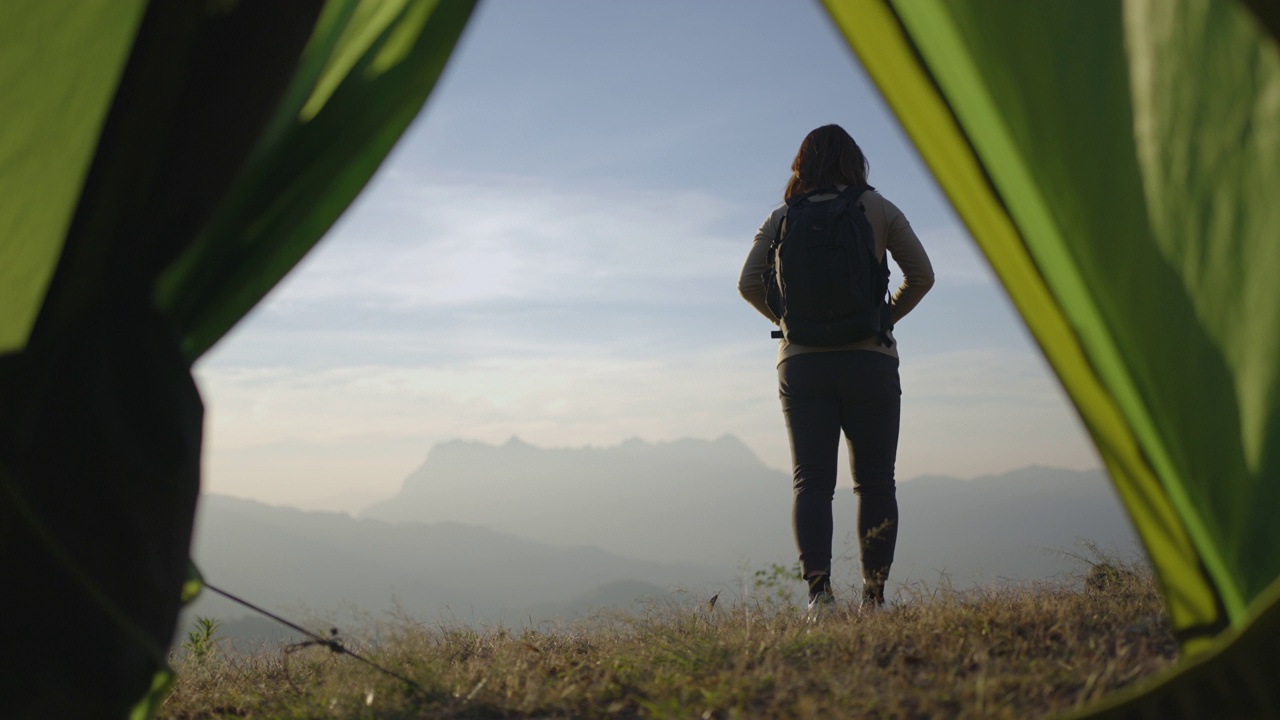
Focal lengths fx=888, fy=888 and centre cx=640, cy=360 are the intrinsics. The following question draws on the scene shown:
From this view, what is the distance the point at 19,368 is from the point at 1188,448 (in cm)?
279

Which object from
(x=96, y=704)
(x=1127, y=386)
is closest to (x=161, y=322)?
(x=96, y=704)

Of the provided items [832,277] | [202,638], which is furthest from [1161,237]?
[202,638]

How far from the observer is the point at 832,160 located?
4055 mm

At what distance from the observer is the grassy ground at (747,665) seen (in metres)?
2.23

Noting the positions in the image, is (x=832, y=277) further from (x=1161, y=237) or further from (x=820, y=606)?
(x=1161, y=237)

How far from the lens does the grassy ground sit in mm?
2227

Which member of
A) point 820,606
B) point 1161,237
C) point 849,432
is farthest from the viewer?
point 849,432

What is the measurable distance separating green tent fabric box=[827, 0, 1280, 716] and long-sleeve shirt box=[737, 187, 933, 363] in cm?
169

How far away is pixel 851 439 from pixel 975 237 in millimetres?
1706

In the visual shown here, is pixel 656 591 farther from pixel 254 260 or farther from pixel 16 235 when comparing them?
pixel 16 235

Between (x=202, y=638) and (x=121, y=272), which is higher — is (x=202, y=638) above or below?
below

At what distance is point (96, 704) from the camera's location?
199 cm

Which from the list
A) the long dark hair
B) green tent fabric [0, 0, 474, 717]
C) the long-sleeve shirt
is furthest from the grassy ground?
the long dark hair

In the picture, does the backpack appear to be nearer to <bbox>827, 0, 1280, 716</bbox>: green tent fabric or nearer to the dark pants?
the dark pants
